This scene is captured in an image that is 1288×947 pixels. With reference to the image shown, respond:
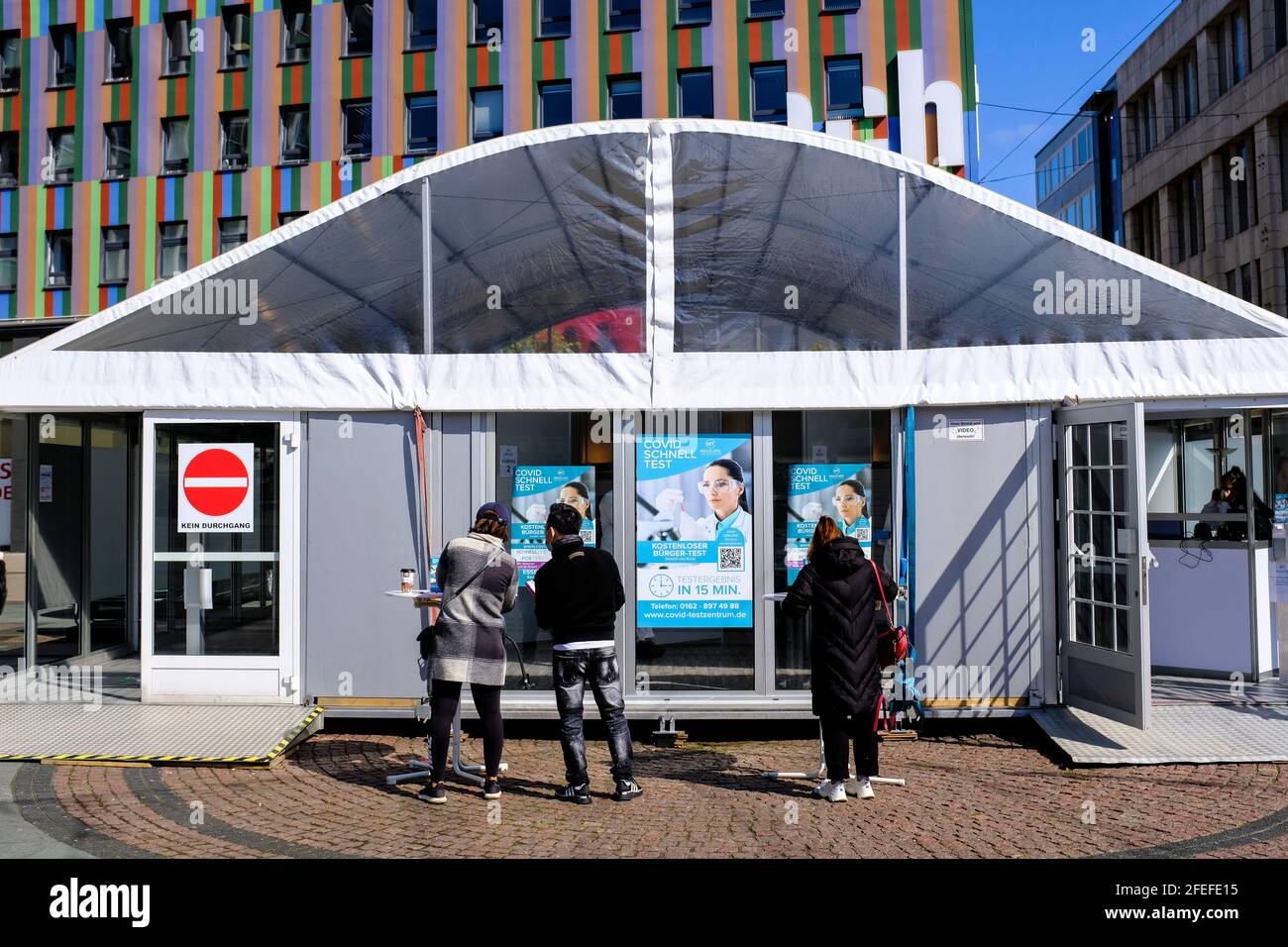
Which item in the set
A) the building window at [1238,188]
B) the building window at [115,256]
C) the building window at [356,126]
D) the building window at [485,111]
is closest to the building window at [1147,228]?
the building window at [1238,188]

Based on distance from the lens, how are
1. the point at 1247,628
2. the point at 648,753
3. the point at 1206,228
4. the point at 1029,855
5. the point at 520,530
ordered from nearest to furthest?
the point at 1029,855, the point at 648,753, the point at 520,530, the point at 1247,628, the point at 1206,228

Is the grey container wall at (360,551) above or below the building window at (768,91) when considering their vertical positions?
below

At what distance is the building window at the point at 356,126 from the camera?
30.3 m

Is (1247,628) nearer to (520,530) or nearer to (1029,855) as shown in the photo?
(1029,855)

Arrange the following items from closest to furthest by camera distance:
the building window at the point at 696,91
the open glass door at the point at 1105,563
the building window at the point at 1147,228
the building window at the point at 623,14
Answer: the open glass door at the point at 1105,563, the building window at the point at 696,91, the building window at the point at 623,14, the building window at the point at 1147,228

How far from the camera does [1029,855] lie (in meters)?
5.37

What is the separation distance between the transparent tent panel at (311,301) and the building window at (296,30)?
2539cm

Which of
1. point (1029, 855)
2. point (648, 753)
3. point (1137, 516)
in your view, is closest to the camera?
point (1029, 855)

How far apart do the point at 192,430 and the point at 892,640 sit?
208 inches

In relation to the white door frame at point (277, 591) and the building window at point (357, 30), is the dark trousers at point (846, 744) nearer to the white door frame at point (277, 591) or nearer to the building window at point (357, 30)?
the white door frame at point (277, 591)

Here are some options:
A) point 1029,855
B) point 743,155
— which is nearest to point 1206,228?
point 743,155

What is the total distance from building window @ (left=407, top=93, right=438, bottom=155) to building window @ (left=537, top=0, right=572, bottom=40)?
3.51 meters

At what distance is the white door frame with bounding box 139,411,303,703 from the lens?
807 centimetres

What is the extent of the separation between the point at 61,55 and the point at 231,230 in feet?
24.9
